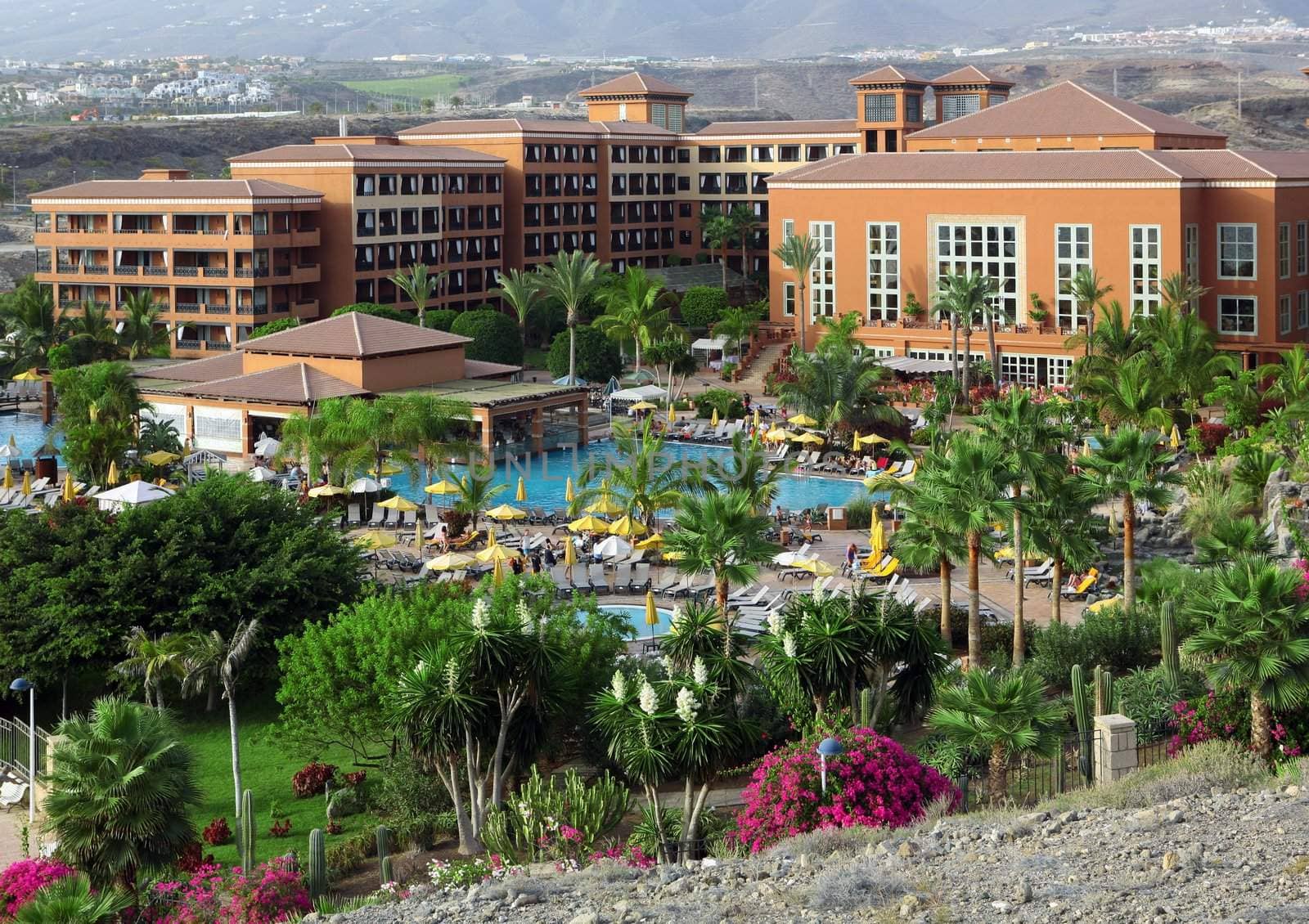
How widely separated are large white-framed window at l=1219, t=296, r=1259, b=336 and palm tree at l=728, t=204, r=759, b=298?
89.2 feet

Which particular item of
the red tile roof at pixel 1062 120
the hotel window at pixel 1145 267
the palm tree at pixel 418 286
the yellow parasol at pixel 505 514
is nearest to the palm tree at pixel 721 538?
the yellow parasol at pixel 505 514

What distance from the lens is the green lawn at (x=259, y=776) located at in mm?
24625

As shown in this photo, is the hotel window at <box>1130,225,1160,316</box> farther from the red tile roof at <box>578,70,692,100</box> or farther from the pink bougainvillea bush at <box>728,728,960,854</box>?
the pink bougainvillea bush at <box>728,728,960,854</box>

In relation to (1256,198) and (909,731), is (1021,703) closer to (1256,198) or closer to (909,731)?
(909,731)

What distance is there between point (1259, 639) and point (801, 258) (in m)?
49.3

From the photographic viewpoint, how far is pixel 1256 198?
62.0 meters

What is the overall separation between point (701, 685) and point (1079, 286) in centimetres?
4288

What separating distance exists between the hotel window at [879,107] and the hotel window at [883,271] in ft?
54.8

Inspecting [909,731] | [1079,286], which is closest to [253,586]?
[909,731]

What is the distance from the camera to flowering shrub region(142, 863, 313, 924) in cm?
1950

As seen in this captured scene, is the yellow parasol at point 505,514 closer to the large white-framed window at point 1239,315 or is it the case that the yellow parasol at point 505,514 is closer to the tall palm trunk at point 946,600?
the tall palm trunk at point 946,600

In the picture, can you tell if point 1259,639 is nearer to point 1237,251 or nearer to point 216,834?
point 216,834

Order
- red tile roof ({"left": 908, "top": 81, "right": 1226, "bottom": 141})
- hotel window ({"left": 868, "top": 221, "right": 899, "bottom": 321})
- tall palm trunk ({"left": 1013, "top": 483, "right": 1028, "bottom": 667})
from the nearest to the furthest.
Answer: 1. tall palm trunk ({"left": 1013, "top": 483, "right": 1028, "bottom": 667})
2. hotel window ({"left": 868, "top": 221, "right": 899, "bottom": 321})
3. red tile roof ({"left": 908, "top": 81, "right": 1226, "bottom": 141})

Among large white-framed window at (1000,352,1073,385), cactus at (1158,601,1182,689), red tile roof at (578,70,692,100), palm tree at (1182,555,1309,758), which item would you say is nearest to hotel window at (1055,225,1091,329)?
large white-framed window at (1000,352,1073,385)
